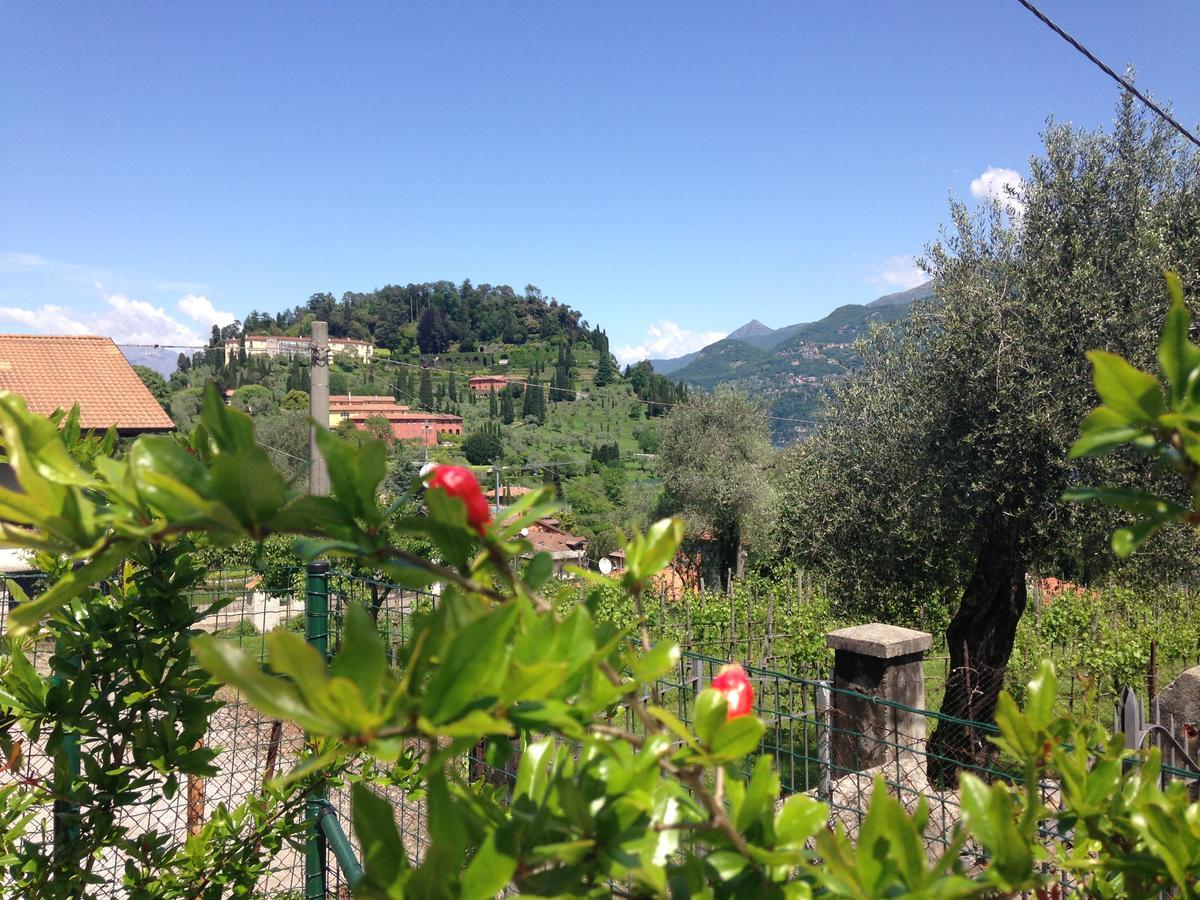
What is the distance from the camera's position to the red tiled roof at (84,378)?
54.3 feet

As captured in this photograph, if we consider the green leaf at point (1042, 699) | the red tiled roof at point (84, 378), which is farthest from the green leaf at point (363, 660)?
the red tiled roof at point (84, 378)

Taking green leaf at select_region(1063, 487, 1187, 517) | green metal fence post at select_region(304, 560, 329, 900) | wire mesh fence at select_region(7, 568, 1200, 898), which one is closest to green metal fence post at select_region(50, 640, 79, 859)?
wire mesh fence at select_region(7, 568, 1200, 898)

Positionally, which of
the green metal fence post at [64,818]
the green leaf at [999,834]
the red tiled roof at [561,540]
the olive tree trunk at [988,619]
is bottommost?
the red tiled roof at [561,540]

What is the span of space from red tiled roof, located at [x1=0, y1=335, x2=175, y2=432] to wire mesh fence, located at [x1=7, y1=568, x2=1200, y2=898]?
13.1m

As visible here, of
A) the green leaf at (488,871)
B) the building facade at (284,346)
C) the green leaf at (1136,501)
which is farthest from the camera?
the building facade at (284,346)

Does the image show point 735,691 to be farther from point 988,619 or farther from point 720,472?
point 720,472

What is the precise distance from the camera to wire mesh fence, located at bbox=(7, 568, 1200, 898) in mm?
1824

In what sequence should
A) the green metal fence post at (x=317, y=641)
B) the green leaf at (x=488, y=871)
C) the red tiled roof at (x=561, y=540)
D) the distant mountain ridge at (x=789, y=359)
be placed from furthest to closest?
1. the distant mountain ridge at (x=789, y=359)
2. the red tiled roof at (x=561, y=540)
3. the green metal fence post at (x=317, y=641)
4. the green leaf at (x=488, y=871)

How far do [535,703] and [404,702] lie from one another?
0.09m

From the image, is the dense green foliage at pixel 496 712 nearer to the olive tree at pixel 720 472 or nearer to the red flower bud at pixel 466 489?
the red flower bud at pixel 466 489

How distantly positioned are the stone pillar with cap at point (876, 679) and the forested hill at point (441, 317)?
9970 centimetres

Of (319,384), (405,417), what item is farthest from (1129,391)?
(405,417)

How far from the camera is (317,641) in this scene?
2537 millimetres

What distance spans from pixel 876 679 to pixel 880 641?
0.63 feet
